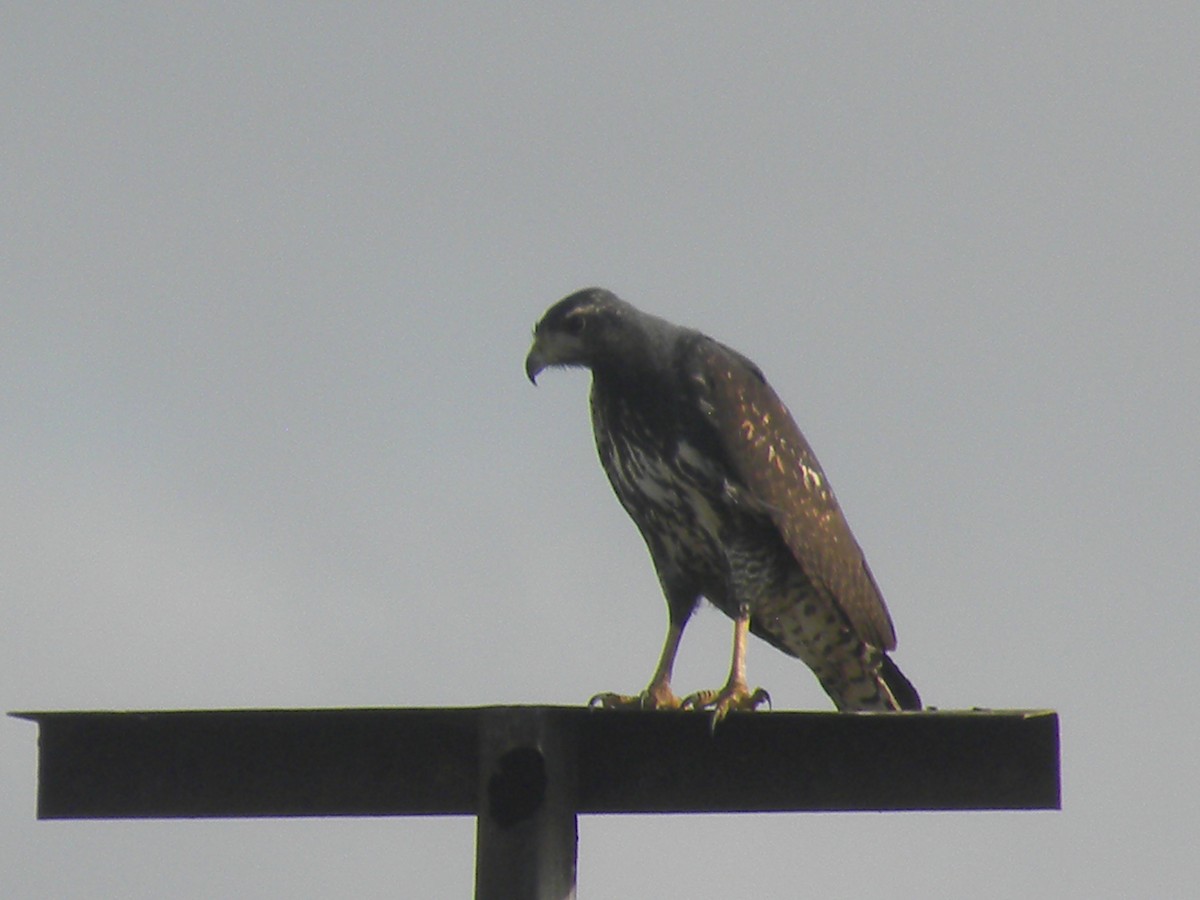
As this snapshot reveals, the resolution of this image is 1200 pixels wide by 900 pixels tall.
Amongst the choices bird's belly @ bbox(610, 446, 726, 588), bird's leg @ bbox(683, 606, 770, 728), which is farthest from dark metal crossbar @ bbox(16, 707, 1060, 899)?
bird's belly @ bbox(610, 446, 726, 588)

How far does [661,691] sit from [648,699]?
0.13 m

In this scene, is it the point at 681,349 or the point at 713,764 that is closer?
the point at 713,764

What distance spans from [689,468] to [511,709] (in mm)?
3094

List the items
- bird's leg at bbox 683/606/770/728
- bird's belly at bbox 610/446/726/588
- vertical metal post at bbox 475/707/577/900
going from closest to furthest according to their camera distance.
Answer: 1. vertical metal post at bbox 475/707/577/900
2. bird's leg at bbox 683/606/770/728
3. bird's belly at bbox 610/446/726/588

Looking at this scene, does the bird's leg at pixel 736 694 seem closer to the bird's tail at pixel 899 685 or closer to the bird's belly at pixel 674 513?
the bird's belly at pixel 674 513

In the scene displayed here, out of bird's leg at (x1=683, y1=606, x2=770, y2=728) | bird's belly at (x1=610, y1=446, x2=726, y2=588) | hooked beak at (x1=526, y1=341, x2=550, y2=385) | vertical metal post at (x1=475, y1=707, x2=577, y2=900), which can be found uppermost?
hooked beak at (x1=526, y1=341, x2=550, y2=385)

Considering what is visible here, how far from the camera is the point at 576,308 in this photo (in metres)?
Result: 7.64

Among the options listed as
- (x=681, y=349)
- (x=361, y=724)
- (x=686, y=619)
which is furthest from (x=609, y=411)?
(x=361, y=724)

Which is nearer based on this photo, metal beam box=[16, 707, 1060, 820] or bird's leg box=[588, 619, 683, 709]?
metal beam box=[16, 707, 1060, 820]

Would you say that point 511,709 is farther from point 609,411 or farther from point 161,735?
point 609,411

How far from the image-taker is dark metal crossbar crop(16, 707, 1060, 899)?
14.5ft

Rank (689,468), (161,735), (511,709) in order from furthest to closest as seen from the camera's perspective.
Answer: (689,468) → (161,735) → (511,709)

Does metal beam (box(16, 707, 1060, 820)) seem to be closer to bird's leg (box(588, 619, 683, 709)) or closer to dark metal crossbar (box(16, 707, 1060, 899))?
dark metal crossbar (box(16, 707, 1060, 899))

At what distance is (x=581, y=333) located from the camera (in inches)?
300
